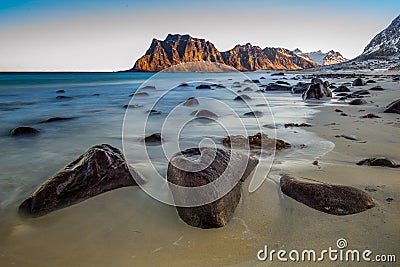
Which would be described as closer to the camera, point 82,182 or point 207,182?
point 207,182

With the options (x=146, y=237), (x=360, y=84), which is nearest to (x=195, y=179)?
(x=146, y=237)

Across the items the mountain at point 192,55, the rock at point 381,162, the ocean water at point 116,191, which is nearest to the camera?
the ocean water at point 116,191

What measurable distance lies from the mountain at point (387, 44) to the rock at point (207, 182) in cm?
6452

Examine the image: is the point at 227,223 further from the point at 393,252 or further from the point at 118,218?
the point at 393,252

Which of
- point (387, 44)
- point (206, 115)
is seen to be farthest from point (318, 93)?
point (387, 44)

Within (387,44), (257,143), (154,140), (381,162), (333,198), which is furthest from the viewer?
(387,44)

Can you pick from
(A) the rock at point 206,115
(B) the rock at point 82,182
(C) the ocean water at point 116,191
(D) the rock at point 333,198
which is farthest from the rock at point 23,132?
(D) the rock at point 333,198

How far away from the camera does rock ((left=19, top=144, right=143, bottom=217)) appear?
2.45m

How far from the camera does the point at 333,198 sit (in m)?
2.30

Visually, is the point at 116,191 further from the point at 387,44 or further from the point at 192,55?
the point at 192,55

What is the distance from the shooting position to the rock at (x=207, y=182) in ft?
7.00

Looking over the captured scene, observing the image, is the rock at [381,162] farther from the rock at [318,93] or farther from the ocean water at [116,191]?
the rock at [318,93]

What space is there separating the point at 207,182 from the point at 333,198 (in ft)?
3.43

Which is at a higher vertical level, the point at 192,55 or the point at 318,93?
the point at 192,55
